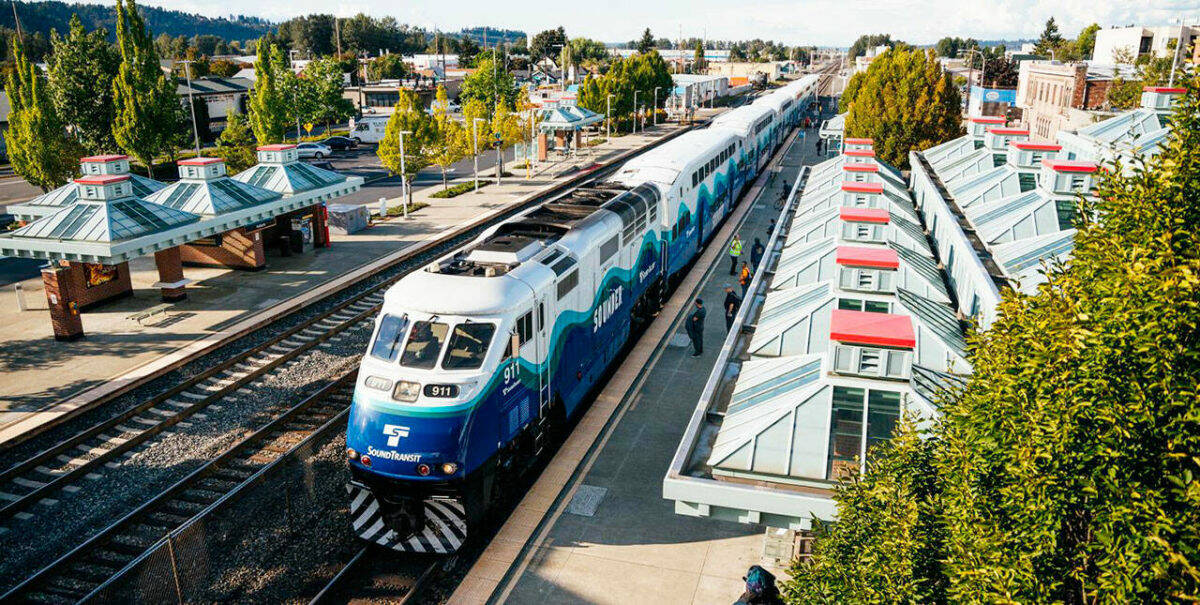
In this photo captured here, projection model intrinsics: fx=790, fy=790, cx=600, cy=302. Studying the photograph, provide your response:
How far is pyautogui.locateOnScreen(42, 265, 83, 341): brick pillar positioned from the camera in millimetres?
24578

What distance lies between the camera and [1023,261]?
19.0 m

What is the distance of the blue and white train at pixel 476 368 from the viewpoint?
44.3ft

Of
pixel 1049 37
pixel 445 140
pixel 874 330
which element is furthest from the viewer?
pixel 1049 37

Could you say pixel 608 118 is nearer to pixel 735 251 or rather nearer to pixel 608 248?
pixel 735 251

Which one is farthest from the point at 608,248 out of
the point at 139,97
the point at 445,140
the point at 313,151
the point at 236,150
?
the point at 313,151

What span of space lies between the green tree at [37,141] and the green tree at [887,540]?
44.2 metres

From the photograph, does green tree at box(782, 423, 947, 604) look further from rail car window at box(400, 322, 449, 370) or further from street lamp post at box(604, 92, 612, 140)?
street lamp post at box(604, 92, 612, 140)

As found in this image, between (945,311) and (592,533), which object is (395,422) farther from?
(945,311)

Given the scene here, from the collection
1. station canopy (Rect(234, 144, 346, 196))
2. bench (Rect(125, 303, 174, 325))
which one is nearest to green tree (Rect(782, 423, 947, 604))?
bench (Rect(125, 303, 174, 325))

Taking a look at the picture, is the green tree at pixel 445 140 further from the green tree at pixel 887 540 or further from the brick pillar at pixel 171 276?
the green tree at pixel 887 540

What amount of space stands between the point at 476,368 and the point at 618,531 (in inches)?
173

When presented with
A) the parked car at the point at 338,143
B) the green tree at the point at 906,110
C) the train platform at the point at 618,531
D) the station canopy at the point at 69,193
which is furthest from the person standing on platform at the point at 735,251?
the parked car at the point at 338,143

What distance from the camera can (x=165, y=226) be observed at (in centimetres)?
2745

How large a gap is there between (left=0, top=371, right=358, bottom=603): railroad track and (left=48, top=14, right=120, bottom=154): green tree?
39.6 meters
